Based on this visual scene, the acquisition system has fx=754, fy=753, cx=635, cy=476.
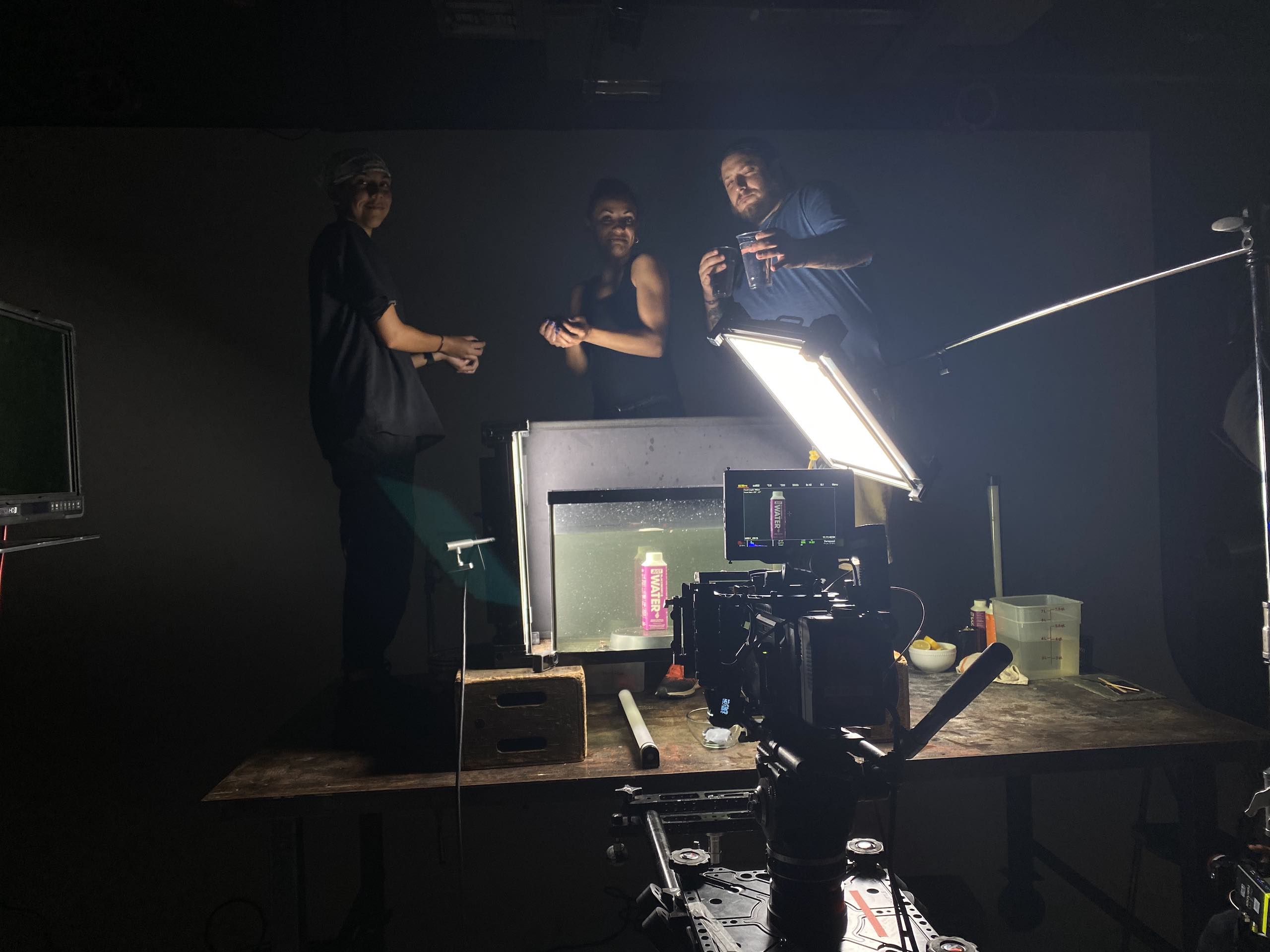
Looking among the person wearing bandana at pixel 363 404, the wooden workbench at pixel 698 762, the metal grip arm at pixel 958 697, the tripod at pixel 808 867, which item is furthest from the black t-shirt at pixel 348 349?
the metal grip arm at pixel 958 697

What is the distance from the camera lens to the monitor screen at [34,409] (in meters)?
1.81

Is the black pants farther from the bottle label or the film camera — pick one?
the film camera

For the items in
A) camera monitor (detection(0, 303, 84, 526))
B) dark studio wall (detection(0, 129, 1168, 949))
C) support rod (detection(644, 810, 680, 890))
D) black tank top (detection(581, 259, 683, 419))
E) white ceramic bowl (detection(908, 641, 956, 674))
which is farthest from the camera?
black tank top (detection(581, 259, 683, 419))

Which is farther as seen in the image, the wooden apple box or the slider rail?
the wooden apple box

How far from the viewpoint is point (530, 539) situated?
6.95 feet

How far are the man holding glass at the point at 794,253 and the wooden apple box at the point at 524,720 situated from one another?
1.28 m

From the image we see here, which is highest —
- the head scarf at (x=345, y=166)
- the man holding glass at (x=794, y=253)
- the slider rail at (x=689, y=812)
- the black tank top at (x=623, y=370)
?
the head scarf at (x=345, y=166)

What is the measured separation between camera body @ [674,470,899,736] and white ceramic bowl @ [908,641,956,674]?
80cm

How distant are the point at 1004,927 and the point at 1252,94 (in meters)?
2.85

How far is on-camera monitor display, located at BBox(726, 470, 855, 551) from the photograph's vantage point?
4.61 ft

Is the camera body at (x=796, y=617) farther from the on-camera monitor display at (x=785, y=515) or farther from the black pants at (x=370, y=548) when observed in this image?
the black pants at (x=370, y=548)

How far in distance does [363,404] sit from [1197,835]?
91.7 inches

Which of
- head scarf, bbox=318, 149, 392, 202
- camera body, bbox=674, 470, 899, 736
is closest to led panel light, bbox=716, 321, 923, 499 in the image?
camera body, bbox=674, 470, 899, 736

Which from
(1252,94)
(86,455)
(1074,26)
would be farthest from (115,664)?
Answer: (1252,94)
